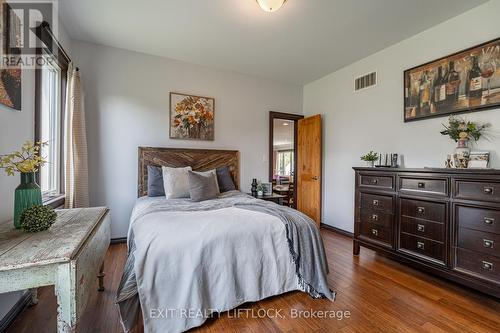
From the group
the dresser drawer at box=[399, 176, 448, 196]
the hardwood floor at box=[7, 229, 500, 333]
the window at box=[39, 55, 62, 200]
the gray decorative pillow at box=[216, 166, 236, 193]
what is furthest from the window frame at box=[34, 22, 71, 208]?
the dresser drawer at box=[399, 176, 448, 196]

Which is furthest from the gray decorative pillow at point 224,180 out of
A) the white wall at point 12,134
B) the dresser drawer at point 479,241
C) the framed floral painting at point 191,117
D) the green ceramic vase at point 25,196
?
the dresser drawer at point 479,241

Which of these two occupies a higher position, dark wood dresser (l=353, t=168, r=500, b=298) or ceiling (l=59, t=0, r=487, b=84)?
ceiling (l=59, t=0, r=487, b=84)

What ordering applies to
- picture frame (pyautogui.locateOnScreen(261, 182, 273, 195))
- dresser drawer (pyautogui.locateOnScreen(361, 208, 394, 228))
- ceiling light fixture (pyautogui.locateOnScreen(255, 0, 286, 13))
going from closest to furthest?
ceiling light fixture (pyautogui.locateOnScreen(255, 0, 286, 13)) → dresser drawer (pyautogui.locateOnScreen(361, 208, 394, 228)) → picture frame (pyautogui.locateOnScreen(261, 182, 273, 195))

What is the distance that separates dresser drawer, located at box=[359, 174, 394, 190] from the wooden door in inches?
49.9

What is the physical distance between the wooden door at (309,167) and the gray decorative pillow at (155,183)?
8.59 feet

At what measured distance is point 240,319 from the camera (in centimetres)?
169

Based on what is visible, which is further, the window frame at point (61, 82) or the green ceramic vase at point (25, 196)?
the window frame at point (61, 82)

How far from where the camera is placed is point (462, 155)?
2.18 meters

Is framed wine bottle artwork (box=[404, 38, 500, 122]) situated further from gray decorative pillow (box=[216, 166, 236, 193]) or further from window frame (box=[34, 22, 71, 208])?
window frame (box=[34, 22, 71, 208])

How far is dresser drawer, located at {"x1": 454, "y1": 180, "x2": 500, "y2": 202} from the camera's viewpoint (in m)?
1.81

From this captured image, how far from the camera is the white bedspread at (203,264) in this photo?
4.92 ft

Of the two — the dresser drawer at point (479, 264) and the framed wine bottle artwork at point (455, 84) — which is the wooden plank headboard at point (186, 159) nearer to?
the framed wine bottle artwork at point (455, 84)

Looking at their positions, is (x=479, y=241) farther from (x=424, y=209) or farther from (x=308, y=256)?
(x=308, y=256)

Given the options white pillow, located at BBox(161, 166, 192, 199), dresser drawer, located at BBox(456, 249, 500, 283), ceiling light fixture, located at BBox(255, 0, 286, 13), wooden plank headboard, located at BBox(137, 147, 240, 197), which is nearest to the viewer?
dresser drawer, located at BBox(456, 249, 500, 283)
